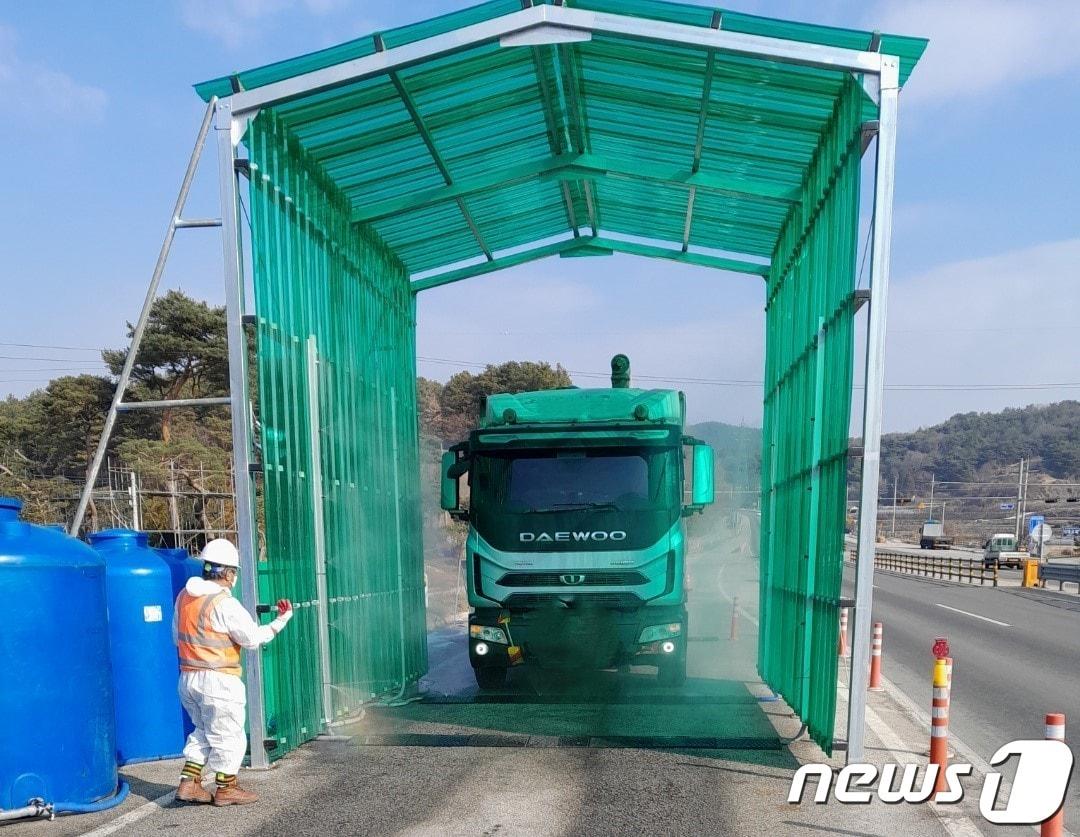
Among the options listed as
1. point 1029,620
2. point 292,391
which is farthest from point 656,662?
point 1029,620

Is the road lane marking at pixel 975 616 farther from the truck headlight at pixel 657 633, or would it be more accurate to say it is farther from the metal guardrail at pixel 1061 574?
the truck headlight at pixel 657 633

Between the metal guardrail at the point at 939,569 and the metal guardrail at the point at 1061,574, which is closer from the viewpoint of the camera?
the metal guardrail at the point at 1061,574

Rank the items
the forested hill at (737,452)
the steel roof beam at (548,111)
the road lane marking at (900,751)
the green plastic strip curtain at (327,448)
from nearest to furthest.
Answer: the road lane marking at (900,751) → the green plastic strip curtain at (327,448) → the steel roof beam at (548,111) → the forested hill at (737,452)

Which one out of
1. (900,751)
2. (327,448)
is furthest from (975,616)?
(327,448)

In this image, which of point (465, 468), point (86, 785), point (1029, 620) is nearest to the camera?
point (86, 785)

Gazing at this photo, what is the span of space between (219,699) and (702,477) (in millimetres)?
5905

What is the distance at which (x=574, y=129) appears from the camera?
10.3 metres

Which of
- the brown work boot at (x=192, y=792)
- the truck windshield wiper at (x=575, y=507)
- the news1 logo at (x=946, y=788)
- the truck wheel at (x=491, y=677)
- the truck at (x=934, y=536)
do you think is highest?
the truck windshield wiper at (x=575, y=507)

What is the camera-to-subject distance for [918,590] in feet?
107

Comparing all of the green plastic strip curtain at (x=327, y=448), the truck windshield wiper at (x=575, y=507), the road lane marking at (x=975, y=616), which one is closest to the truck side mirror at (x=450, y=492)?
the green plastic strip curtain at (x=327, y=448)

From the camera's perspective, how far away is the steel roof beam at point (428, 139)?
28.0ft

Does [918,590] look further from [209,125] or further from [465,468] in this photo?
[209,125]

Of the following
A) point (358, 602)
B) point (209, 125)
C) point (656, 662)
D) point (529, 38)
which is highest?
point (529, 38)

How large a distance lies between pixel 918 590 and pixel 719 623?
1459cm
